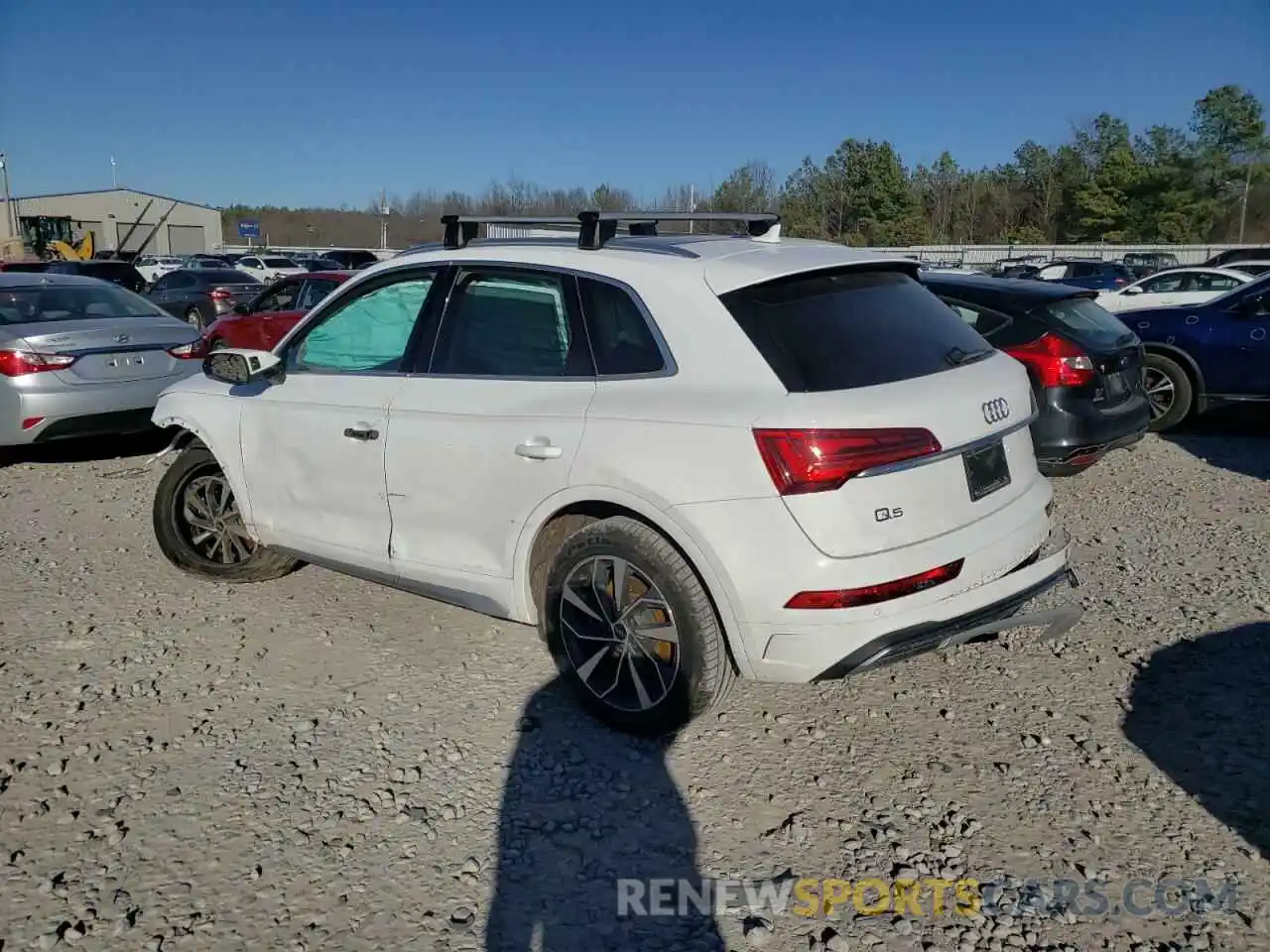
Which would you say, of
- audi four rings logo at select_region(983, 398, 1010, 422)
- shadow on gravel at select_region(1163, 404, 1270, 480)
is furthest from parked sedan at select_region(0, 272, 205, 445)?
shadow on gravel at select_region(1163, 404, 1270, 480)

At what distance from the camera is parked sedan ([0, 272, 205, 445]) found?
712 centimetres

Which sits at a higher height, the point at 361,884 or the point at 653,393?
the point at 653,393

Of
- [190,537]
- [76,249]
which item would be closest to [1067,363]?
[190,537]

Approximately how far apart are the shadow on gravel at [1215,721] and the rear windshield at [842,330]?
157 centimetres

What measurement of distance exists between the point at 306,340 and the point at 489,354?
1.18 meters

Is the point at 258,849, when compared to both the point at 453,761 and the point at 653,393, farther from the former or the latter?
the point at 653,393

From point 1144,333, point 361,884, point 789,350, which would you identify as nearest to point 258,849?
point 361,884

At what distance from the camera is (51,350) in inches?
283

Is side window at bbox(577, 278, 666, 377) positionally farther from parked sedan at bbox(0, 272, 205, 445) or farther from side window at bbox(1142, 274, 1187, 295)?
side window at bbox(1142, 274, 1187, 295)

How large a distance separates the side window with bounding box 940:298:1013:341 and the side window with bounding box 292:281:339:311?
801cm

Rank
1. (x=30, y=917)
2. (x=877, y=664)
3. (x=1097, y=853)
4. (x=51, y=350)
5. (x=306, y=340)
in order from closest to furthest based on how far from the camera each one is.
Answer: (x=30, y=917)
(x=1097, y=853)
(x=877, y=664)
(x=306, y=340)
(x=51, y=350)

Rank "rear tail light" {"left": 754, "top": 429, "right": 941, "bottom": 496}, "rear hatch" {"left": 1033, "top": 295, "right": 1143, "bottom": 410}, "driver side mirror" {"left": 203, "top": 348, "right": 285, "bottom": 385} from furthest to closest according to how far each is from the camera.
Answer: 1. "rear hatch" {"left": 1033, "top": 295, "right": 1143, "bottom": 410}
2. "driver side mirror" {"left": 203, "top": 348, "right": 285, "bottom": 385}
3. "rear tail light" {"left": 754, "top": 429, "right": 941, "bottom": 496}

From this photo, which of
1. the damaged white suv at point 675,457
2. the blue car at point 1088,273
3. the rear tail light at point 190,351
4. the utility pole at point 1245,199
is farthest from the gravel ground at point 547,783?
the utility pole at point 1245,199

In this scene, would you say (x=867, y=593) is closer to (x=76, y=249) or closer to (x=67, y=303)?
(x=67, y=303)
